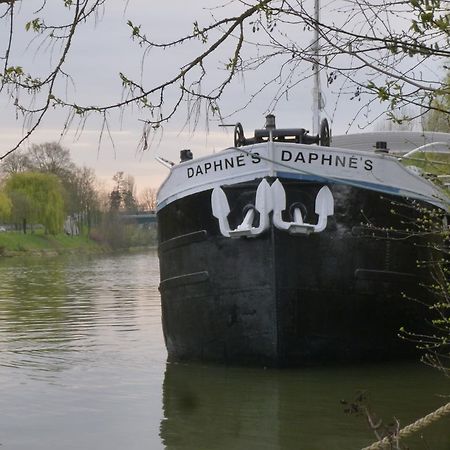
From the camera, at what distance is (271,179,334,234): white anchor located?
24.9 feet

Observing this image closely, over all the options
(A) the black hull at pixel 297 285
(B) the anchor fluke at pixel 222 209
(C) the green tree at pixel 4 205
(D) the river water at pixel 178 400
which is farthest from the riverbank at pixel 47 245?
(B) the anchor fluke at pixel 222 209

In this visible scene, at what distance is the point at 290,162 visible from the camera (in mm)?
7727

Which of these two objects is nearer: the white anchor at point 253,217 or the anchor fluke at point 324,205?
the white anchor at point 253,217

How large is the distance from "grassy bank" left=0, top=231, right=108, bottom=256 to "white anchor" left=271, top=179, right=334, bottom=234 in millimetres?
43036

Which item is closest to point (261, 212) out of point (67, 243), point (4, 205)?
point (4, 205)

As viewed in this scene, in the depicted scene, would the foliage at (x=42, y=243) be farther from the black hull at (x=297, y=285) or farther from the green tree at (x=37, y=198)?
the black hull at (x=297, y=285)

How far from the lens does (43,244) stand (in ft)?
186

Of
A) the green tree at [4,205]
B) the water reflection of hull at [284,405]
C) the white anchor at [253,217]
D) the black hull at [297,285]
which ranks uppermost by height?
the green tree at [4,205]

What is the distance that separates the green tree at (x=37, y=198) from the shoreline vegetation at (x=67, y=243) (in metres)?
1.27

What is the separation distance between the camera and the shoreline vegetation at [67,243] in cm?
5262

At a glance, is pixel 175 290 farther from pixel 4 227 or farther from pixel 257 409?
pixel 4 227

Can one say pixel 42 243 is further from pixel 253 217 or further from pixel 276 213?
pixel 276 213

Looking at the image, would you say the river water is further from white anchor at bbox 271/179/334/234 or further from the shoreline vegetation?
the shoreline vegetation

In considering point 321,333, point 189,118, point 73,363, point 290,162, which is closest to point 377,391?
point 321,333
